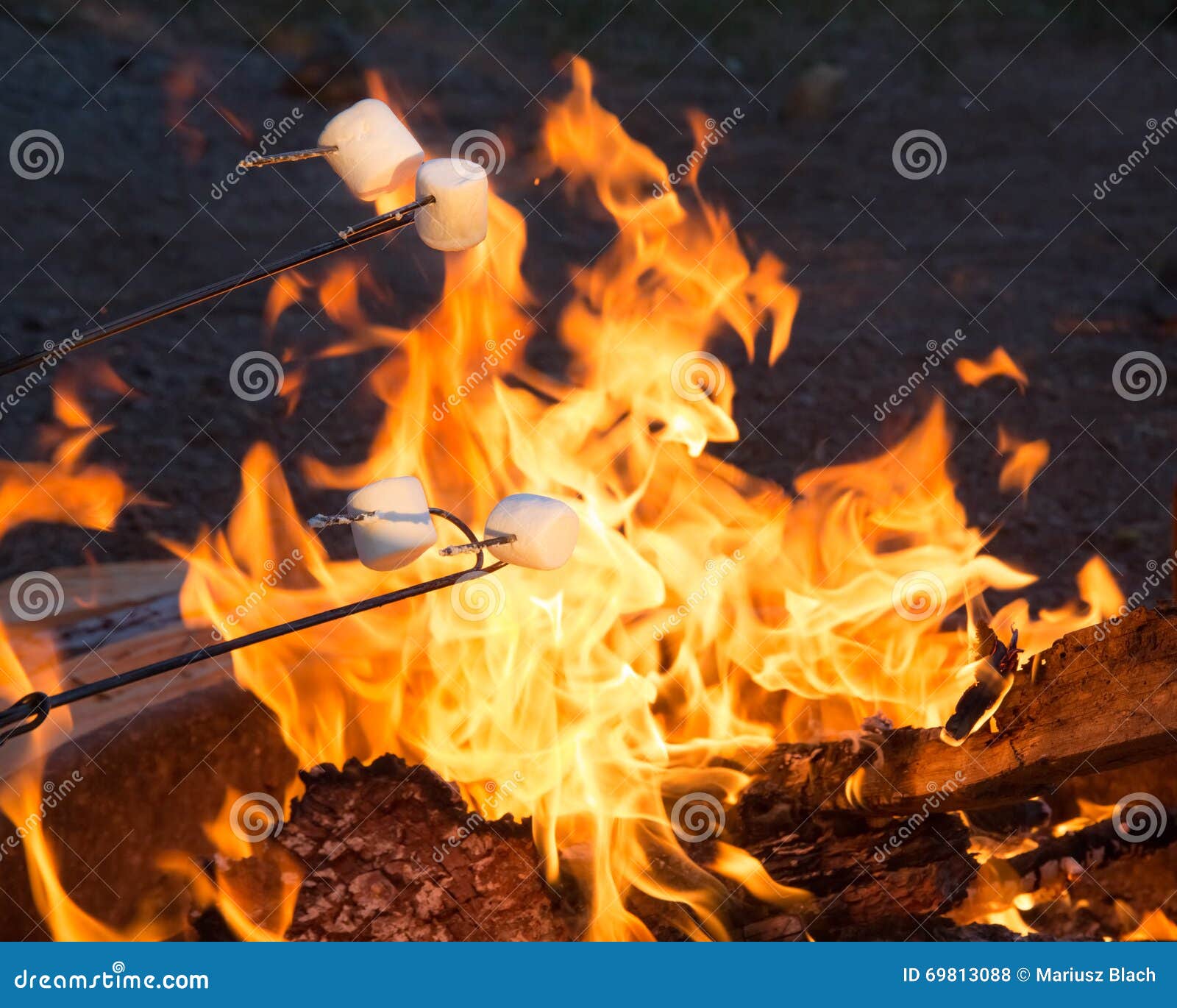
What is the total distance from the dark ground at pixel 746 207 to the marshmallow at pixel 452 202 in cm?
341

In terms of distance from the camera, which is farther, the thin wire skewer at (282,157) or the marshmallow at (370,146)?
the marshmallow at (370,146)

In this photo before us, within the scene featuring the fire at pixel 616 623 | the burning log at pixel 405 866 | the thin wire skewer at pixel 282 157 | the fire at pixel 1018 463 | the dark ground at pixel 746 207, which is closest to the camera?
the thin wire skewer at pixel 282 157

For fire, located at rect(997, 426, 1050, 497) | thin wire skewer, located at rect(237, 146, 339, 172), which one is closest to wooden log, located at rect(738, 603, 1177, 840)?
thin wire skewer, located at rect(237, 146, 339, 172)

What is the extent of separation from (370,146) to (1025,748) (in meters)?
1.52

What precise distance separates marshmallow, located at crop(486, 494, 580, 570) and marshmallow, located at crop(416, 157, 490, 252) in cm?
40

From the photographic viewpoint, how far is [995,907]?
10.1 feet

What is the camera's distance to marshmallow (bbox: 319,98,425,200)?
205cm

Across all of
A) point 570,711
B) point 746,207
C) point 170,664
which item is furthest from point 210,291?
point 746,207

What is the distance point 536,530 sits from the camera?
2.05 m

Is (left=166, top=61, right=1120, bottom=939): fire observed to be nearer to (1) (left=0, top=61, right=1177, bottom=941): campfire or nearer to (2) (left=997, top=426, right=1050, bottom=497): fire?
(1) (left=0, top=61, right=1177, bottom=941): campfire

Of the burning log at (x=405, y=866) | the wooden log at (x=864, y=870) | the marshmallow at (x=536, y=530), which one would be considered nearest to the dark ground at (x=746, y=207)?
the wooden log at (x=864, y=870)

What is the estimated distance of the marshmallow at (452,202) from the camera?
2.02 meters

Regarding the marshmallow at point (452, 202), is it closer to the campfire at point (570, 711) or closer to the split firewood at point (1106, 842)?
the campfire at point (570, 711)
